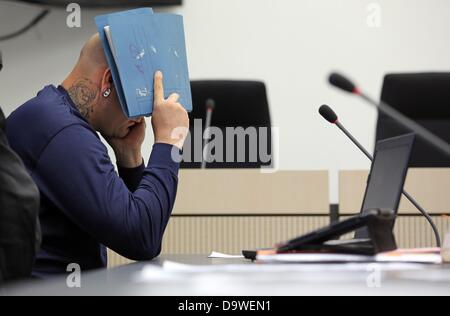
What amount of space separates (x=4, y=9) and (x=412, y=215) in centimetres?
298

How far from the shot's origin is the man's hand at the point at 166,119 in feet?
4.95

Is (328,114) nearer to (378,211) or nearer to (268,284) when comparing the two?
(378,211)

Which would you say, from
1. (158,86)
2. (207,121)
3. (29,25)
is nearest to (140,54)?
(158,86)

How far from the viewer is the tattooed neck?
1560 mm

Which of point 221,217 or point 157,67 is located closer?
point 157,67

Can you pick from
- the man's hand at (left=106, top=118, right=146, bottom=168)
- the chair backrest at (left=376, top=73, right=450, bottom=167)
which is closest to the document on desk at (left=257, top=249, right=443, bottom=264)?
the man's hand at (left=106, top=118, right=146, bottom=168)

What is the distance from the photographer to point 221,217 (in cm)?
254

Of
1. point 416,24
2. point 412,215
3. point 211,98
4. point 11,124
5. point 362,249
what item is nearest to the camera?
point 362,249

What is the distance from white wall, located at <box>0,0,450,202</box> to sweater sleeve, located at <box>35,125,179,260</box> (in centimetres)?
299

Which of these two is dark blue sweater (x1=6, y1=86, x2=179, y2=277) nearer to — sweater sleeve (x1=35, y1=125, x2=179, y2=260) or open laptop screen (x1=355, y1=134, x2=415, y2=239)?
sweater sleeve (x1=35, y1=125, x2=179, y2=260)

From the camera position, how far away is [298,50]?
4.40 meters

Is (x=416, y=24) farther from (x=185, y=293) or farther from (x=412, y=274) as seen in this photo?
(x=185, y=293)
